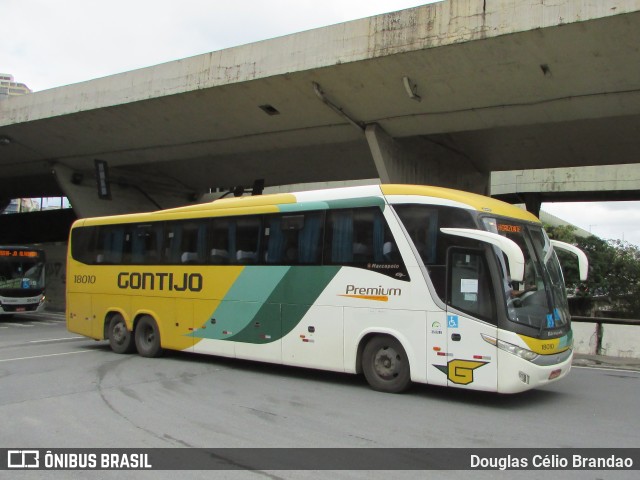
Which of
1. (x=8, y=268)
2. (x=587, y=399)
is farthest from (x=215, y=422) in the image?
(x=8, y=268)

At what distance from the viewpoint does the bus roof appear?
791 centimetres

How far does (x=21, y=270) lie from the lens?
72.8 feet

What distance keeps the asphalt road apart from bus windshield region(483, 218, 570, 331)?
1.29m

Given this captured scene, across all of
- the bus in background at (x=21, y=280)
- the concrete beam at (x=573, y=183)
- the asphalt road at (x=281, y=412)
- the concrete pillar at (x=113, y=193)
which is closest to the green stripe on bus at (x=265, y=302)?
the asphalt road at (x=281, y=412)

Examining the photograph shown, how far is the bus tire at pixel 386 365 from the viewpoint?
26.6ft

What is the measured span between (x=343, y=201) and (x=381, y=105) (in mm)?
9172

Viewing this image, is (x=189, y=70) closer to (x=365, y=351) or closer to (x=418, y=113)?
(x=418, y=113)

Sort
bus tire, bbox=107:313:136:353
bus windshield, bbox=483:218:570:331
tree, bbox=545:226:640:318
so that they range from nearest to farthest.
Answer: bus windshield, bbox=483:218:570:331 → bus tire, bbox=107:313:136:353 → tree, bbox=545:226:640:318

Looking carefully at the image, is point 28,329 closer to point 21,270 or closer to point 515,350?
point 21,270

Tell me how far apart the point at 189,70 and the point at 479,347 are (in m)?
14.4

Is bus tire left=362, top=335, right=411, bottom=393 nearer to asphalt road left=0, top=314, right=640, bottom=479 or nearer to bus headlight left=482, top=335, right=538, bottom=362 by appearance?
asphalt road left=0, top=314, right=640, bottom=479

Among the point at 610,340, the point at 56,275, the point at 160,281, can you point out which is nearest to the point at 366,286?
the point at 160,281

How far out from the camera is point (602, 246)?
22188 mm

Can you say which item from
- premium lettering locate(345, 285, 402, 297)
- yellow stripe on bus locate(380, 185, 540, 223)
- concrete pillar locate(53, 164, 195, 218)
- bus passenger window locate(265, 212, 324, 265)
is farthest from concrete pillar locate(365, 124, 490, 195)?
concrete pillar locate(53, 164, 195, 218)
